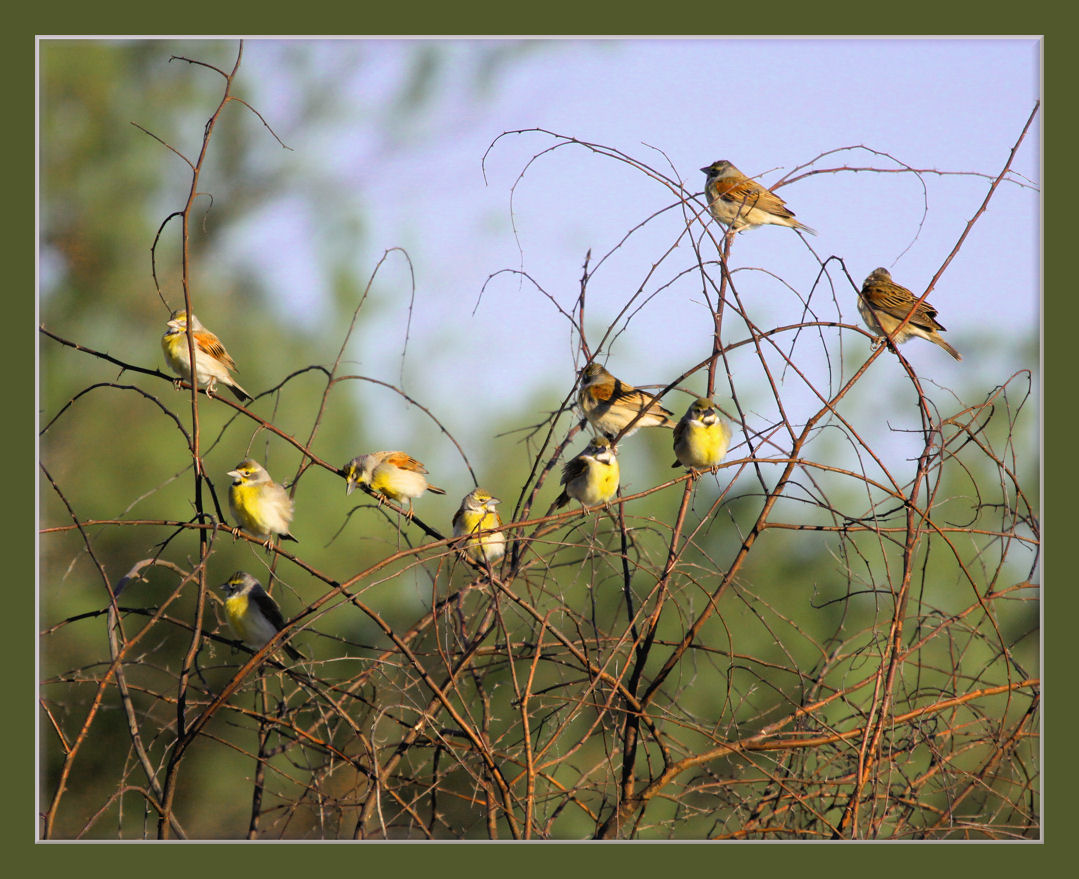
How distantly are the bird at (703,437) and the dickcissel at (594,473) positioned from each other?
233 mm

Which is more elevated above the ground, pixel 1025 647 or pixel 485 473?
pixel 485 473

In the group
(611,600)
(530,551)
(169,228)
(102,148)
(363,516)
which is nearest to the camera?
(530,551)

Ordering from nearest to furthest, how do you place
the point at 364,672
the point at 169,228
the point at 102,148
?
the point at 364,672, the point at 102,148, the point at 169,228

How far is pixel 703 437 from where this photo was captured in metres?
3.12

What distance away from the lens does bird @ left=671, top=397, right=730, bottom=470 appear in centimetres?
312

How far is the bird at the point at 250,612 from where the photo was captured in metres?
3.64

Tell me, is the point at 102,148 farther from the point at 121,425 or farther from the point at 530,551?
the point at 530,551

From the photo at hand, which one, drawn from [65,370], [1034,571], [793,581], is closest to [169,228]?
[65,370]

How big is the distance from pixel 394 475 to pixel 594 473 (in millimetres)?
768

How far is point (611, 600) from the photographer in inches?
171

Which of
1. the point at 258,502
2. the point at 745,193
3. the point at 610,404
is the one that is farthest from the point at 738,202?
the point at 258,502

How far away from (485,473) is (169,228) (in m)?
2.27

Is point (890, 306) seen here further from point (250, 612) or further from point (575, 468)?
point (250, 612)

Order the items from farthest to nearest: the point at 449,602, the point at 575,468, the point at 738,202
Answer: the point at 738,202 → the point at 575,468 → the point at 449,602
